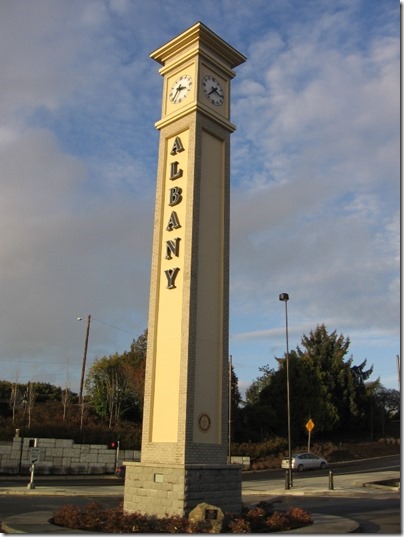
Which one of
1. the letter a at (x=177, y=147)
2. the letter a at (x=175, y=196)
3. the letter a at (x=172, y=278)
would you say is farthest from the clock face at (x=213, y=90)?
the letter a at (x=172, y=278)

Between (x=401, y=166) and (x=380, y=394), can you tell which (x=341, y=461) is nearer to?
(x=380, y=394)

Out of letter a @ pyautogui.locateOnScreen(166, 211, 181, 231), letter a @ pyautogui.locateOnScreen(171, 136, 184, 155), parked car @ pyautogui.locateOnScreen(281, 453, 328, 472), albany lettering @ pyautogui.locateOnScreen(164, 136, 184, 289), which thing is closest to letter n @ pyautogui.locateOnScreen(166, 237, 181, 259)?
albany lettering @ pyautogui.locateOnScreen(164, 136, 184, 289)

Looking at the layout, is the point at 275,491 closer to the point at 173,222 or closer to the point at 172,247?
the point at 172,247

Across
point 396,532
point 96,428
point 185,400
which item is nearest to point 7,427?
point 96,428

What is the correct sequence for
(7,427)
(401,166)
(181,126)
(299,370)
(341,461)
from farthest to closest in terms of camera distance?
(299,370)
(341,461)
(7,427)
(181,126)
(401,166)

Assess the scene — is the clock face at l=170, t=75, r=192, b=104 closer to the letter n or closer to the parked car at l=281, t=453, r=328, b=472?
the letter n

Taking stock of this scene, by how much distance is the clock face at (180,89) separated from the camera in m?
21.3

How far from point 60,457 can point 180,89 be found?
28.0m

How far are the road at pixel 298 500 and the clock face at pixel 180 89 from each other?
50.1ft

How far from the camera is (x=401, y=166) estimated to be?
450 inches

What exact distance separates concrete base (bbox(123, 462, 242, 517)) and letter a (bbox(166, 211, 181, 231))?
7765mm

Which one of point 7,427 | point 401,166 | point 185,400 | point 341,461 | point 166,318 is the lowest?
point 341,461

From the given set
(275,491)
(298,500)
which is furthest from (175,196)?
(275,491)

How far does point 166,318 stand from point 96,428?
27975 mm
